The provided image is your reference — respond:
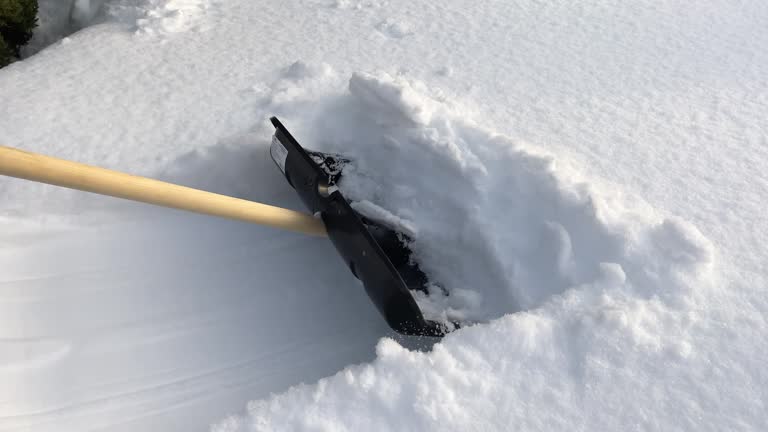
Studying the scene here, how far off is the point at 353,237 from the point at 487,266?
0.32 meters

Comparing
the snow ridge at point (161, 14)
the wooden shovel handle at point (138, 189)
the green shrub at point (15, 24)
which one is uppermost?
the wooden shovel handle at point (138, 189)

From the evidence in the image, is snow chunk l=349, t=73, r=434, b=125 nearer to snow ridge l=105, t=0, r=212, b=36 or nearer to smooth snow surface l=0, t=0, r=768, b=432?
smooth snow surface l=0, t=0, r=768, b=432

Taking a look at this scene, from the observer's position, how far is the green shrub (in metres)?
2.33

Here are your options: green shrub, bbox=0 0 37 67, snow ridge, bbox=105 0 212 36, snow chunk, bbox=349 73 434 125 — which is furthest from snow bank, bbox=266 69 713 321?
green shrub, bbox=0 0 37 67

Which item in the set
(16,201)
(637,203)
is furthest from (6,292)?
(637,203)

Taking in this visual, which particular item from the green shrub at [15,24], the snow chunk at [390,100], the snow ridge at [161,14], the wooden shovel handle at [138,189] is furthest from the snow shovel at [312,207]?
the green shrub at [15,24]

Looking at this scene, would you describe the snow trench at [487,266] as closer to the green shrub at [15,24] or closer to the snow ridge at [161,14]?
the snow ridge at [161,14]

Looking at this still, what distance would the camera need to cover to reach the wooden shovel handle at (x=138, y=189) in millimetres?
1085

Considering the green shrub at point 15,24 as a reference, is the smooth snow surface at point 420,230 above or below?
above

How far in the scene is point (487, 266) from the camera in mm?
1362

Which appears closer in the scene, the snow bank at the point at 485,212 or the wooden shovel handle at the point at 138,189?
the wooden shovel handle at the point at 138,189

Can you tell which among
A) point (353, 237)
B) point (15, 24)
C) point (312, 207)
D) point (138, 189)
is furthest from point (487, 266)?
point (15, 24)

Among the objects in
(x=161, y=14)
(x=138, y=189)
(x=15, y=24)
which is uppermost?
(x=138, y=189)

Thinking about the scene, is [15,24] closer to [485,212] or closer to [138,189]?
[138,189]
